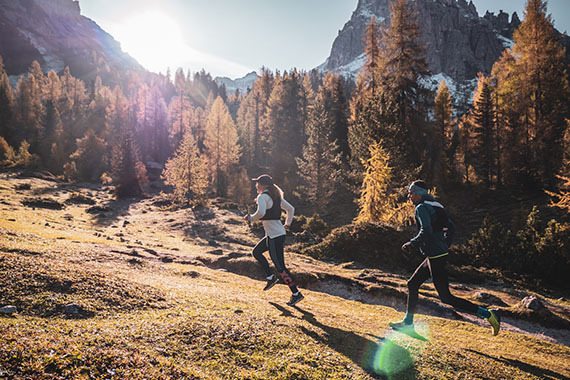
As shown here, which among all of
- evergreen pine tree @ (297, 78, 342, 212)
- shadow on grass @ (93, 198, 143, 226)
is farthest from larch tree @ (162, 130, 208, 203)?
evergreen pine tree @ (297, 78, 342, 212)

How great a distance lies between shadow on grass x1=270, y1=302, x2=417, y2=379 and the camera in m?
5.08

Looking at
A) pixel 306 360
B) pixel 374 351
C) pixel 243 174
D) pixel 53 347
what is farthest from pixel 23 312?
pixel 243 174

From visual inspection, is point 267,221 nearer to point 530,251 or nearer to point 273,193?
point 273,193

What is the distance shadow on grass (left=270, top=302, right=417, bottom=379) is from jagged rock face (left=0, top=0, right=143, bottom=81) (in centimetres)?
17587

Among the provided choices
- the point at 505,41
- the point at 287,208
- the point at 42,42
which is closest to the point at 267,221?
the point at 287,208

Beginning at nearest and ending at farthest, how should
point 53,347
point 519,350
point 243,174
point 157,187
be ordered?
point 53,347 → point 519,350 → point 243,174 → point 157,187

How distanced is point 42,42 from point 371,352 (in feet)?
685

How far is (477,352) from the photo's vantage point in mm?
6773

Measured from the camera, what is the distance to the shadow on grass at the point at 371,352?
508cm

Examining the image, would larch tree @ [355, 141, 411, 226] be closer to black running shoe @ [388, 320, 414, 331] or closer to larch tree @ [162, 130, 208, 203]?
black running shoe @ [388, 320, 414, 331]

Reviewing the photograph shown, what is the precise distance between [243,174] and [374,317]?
43.1 m

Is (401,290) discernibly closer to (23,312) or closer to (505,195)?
(23,312)

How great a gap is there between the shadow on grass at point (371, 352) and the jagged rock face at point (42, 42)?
175867 millimetres

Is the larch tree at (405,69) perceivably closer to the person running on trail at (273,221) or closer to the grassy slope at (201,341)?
the person running on trail at (273,221)
